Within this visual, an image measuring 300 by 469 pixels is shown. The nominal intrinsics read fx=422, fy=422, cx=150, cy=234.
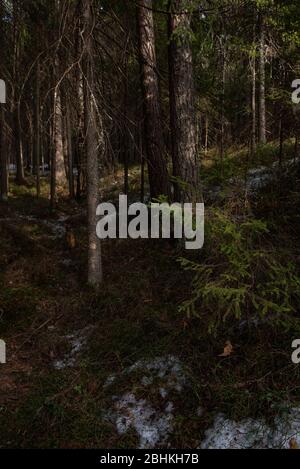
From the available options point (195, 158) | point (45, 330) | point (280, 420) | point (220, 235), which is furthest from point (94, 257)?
point (280, 420)

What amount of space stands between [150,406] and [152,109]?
6.54m

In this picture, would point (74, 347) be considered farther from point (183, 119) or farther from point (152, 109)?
point (152, 109)

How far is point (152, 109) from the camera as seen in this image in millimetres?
9500

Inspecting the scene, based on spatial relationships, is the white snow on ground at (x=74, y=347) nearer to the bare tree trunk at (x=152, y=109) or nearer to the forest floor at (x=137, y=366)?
the forest floor at (x=137, y=366)

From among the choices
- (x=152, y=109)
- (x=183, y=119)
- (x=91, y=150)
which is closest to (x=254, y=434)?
(x=91, y=150)

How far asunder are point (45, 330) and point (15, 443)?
2.36 meters

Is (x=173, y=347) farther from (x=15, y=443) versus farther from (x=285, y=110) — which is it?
(x=285, y=110)

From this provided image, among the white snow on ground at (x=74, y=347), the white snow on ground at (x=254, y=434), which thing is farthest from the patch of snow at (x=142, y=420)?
the white snow on ground at (x=74, y=347)

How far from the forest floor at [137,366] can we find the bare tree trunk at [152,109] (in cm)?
201

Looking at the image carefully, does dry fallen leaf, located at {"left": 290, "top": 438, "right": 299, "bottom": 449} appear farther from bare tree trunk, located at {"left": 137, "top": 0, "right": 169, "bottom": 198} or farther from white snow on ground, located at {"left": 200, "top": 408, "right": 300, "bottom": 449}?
bare tree trunk, located at {"left": 137, "top": 0, "right": 169, "bottom": 198}

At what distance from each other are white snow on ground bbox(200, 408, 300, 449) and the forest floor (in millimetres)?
13

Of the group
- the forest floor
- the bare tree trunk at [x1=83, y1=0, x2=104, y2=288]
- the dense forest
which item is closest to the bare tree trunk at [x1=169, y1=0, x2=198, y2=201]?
the dense forest

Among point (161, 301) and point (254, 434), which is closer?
point (254, 434)

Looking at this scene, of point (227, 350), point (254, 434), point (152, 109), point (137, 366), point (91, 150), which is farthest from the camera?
point (152, 109)
